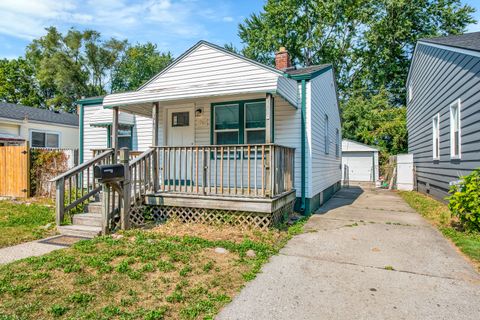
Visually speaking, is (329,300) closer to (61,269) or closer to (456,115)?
(61,269)

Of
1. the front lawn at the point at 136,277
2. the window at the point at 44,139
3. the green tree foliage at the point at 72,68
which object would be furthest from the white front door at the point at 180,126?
the green tree foliage at the point at 72,68

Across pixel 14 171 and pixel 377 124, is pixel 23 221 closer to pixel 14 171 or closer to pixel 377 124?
pixel 14 171

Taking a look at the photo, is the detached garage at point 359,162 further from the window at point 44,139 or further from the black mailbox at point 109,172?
the window at point 44,139

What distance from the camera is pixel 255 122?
774 centimetres

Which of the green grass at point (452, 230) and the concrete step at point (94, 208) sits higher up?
the concrete step at point (94, 208)

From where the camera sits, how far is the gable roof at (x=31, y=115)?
15809mm

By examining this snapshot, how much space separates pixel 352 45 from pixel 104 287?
96.1 ft

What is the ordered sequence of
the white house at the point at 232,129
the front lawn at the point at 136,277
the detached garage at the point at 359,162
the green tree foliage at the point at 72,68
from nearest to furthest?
the front lawn at the point at 136,277 → the white house at the point at 232,129 → the detached garage at the point at 359,162 → the green tree foliage at the point at 72,68

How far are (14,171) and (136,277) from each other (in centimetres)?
934

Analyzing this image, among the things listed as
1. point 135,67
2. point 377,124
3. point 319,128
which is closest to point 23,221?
point 319,128

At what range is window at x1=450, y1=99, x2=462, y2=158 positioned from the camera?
25.3ft

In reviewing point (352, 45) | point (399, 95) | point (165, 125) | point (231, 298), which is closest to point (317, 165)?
point (165, 125)

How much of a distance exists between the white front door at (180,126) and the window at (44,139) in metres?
12.6

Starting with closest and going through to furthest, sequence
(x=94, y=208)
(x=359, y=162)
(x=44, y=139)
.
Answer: (x=94, y=208), (x=44, y=139), (x=359, y=162)
